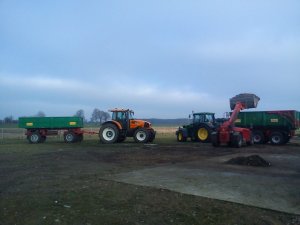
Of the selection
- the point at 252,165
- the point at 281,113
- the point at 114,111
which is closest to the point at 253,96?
the point at 281,113

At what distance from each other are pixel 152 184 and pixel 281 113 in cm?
1923

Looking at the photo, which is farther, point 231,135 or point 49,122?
point 49,122

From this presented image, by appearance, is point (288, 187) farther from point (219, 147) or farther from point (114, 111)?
point (114, 111)

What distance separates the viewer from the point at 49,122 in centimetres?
2980

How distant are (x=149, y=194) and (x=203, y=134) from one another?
19.1 meters

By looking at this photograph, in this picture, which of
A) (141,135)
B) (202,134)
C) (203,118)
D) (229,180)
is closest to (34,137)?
(141,135)

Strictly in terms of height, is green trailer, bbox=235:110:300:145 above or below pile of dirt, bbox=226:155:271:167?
above

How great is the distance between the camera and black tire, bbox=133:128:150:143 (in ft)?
83.8

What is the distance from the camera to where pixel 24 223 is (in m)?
6.39

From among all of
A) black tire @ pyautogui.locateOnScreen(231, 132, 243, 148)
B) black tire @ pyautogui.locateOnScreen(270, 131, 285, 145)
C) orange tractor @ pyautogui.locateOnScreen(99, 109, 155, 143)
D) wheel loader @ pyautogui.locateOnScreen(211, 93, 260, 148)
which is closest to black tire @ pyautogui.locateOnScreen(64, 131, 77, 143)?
orange tractor @ pyautogui.locateOnScreen(99, 109, 155, 143)

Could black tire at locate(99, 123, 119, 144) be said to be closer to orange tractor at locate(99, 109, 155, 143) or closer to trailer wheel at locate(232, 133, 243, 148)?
orange tractor at locate(99, 109, 155, 143)

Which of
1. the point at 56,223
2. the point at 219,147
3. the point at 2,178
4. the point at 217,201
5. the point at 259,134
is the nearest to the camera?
the point at 56,223

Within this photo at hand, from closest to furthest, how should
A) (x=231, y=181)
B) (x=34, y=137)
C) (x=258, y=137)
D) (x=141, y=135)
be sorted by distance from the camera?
(x=231, y=181), (x=141, y=135), (x=258, y=137), (x=34, y=137)

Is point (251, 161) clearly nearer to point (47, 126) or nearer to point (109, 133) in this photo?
point (109, 133)
